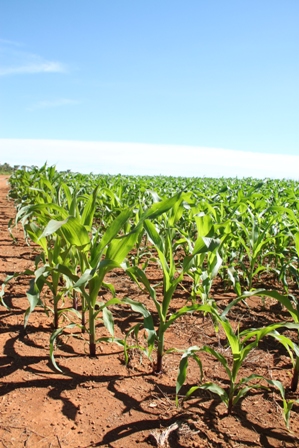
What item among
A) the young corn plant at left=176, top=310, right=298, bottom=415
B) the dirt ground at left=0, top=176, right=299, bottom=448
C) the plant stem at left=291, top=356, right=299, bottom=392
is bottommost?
the dirt ground at left=0, top=176, right=299, bottom=448

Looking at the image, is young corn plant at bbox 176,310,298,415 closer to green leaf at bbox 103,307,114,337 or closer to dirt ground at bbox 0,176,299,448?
dirt ground at bbox 0,176,299,448

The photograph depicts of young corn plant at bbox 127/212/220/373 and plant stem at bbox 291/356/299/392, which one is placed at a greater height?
young corn plant at bbox 127/212/220/373

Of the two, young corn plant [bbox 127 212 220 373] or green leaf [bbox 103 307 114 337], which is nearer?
young corn plant [bbox 127 212 220 373]

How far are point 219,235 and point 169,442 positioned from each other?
5.49 feet

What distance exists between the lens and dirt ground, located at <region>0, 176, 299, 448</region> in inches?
58.5

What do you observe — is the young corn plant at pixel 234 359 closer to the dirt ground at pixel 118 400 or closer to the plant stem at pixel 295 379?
the dirt ground at pixel 118 400

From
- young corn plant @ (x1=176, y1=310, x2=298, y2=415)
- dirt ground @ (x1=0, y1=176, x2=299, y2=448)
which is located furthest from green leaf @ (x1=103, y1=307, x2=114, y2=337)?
young corn plant @ (x1=176, y1=310, x2=298, y2=415)

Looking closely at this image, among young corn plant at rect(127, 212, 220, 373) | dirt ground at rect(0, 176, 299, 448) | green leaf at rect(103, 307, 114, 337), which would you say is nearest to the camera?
dirt ground at rect(0, 176, 299, 448)

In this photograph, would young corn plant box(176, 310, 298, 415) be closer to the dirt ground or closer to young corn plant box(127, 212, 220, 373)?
the dirt ground

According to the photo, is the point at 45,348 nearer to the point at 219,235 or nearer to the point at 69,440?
the point at 69,440

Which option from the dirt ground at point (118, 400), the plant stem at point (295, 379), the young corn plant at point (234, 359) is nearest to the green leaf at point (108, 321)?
the dirt ground at point (118, 400)

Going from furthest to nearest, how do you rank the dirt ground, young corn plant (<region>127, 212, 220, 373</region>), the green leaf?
the green leaf < young corn plant (<region>127, 212, 220, 373</region>) < the dirt ground

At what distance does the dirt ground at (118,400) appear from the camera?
149 cm

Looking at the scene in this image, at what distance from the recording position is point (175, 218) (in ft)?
8.42
